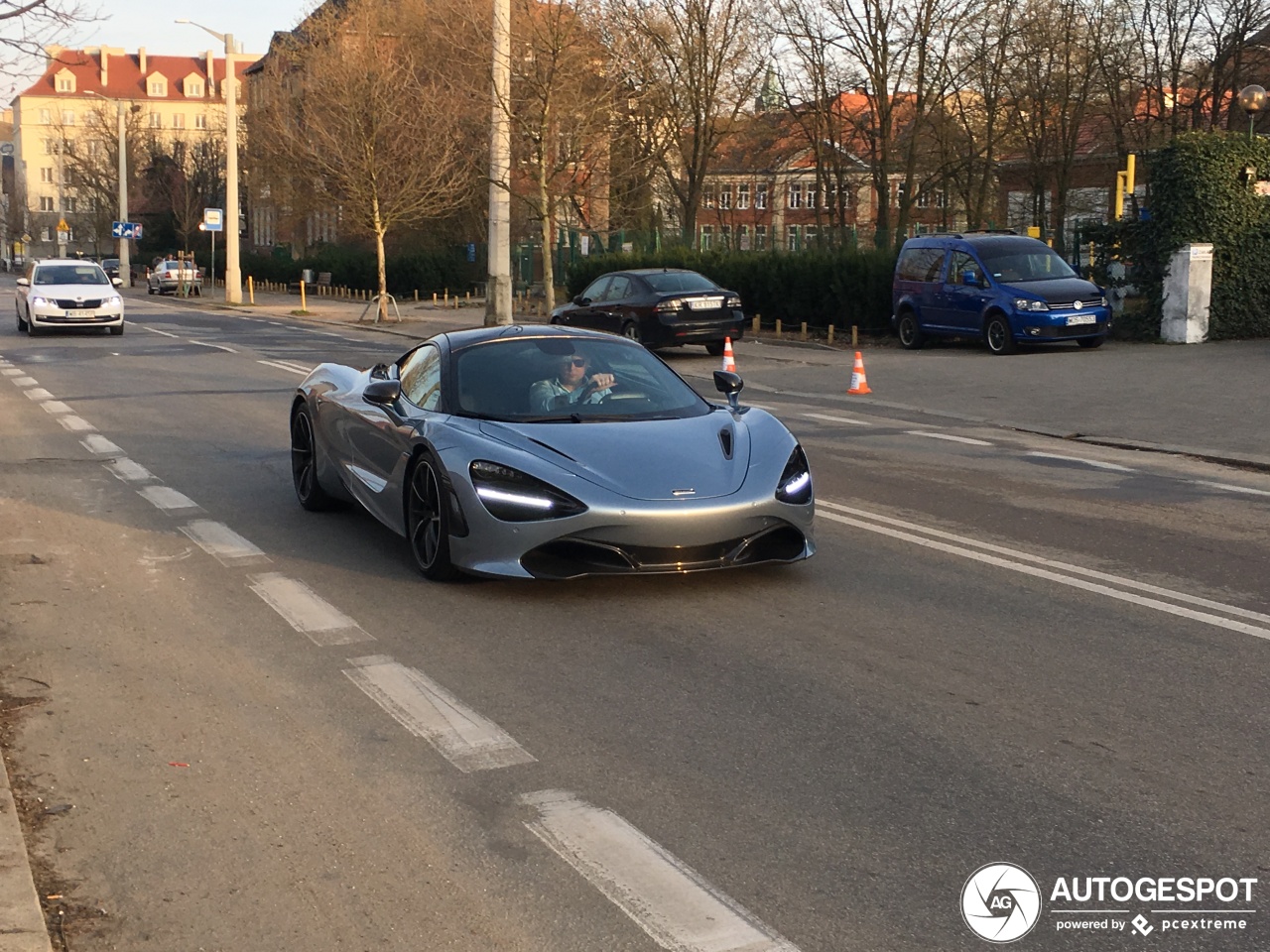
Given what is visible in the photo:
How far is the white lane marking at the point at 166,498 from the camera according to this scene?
10.3 meters

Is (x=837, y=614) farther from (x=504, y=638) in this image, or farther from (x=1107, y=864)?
(x=1107, y=864)

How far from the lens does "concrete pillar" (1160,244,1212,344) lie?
79.0 feet

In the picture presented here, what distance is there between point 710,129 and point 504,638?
44.6 metres

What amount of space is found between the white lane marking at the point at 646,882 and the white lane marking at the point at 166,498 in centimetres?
618

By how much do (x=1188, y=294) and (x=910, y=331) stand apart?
444 cm

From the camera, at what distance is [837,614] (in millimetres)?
7188

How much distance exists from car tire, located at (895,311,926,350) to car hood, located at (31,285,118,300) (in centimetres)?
1541

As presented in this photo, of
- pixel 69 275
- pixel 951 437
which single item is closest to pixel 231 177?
pixel 69 275

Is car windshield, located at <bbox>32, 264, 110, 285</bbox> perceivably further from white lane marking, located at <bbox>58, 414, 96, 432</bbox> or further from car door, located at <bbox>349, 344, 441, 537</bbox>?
car door, located at <bbox>349, 344, 441, 537</bbox>

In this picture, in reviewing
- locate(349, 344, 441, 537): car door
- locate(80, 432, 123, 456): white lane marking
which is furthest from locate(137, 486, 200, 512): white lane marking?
locate(80, 432, 123, 456): white lane marking

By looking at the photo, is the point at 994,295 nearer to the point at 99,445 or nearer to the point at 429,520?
the point at 99,445

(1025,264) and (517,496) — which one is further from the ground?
(1025,264)

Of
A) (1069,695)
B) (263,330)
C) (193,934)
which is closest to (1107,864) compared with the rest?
(1069,695)

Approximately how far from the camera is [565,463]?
7.35 metres
